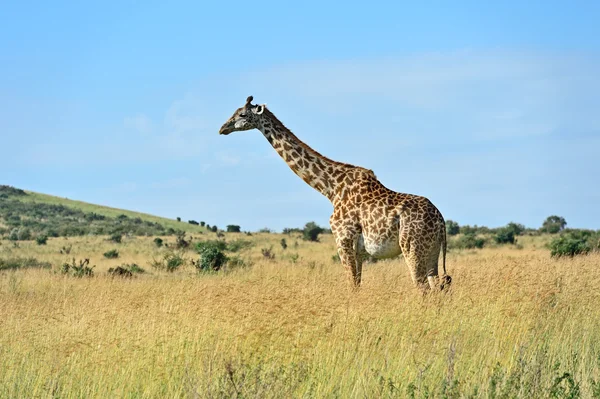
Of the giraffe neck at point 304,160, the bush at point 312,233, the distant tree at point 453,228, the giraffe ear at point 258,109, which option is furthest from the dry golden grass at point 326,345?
the distant tree at point 453,228

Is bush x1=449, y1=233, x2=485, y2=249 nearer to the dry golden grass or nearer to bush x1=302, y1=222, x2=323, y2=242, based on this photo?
bush x1=302, y1=222, x2=323, y2=242

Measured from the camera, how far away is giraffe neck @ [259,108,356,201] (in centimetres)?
1557

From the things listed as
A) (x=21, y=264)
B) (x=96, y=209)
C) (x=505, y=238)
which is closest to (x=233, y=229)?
(x=96, y=209)

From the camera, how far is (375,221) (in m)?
14.2

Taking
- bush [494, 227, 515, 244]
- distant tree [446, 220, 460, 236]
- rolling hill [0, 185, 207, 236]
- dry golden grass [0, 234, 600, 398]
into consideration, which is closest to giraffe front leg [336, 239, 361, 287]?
dry golden grass [0, 234, 600, 398]

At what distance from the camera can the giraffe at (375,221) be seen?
46.2 ft

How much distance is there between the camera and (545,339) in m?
11.3

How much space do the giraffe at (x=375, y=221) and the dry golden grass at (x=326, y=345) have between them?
1.62ft

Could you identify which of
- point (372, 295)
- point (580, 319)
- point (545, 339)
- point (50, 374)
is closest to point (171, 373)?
point (50, 374)

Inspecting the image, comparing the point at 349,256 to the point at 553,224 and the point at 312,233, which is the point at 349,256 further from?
the point at 553,224

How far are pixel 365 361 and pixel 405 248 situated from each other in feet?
14.9

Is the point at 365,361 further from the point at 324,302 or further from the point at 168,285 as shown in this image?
the point at 168,285

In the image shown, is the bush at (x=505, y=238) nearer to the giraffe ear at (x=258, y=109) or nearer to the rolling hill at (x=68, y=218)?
the rolling hill at (x=68, y=218)

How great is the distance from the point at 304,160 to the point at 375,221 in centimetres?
250
